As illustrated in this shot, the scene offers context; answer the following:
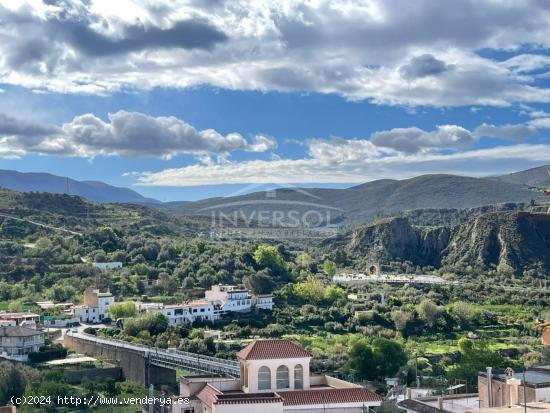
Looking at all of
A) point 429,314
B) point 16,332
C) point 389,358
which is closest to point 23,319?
point 16,332

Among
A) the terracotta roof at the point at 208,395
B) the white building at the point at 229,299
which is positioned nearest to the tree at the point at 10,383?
the terracotta roof at the point at 208,395

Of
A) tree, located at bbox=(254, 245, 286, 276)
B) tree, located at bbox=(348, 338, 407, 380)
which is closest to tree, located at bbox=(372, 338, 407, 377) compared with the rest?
tree, located at bbox=(348, 338, 407, 380)

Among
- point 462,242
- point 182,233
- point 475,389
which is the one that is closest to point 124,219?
point 182,233

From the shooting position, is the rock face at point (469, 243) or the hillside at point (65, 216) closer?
the hillside at point (65, 216)

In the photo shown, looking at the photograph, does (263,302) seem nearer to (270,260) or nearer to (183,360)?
(270,260)

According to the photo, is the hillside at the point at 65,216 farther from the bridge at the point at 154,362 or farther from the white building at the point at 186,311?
the bridge at the point at 154,362

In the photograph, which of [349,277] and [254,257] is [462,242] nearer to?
[349,277]

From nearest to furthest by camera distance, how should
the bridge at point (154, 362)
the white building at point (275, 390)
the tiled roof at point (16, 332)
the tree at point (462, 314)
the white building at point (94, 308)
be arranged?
the white building at point (275, 390) < the bridge at point (154, 362) < the tiled roof at point (16, 332) < the tree at point (462, 314) < the white building at point (94, 308)
